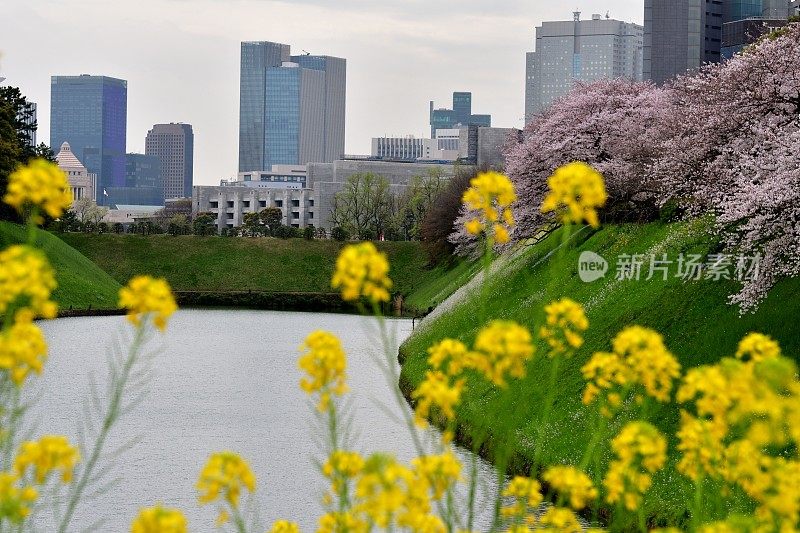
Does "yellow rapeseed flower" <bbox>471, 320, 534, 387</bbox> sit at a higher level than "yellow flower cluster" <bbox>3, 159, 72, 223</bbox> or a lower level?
lower

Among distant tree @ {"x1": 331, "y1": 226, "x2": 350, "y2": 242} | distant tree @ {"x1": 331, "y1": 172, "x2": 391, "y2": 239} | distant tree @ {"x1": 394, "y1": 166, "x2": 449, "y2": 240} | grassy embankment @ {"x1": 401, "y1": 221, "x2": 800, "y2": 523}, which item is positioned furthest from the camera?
distant tree @ {"x1": 331, "y1": 172, "x2": 391, "y2": 239}

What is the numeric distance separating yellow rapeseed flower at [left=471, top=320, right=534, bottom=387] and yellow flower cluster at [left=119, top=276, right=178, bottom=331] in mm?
1623

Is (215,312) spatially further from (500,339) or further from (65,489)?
(500,339)

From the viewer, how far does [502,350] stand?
6535 millimetres

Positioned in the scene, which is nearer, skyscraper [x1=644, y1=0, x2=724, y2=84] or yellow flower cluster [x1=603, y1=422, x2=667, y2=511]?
yellow flower cluster [x1=603, y1=422, x2=667, y2=511]

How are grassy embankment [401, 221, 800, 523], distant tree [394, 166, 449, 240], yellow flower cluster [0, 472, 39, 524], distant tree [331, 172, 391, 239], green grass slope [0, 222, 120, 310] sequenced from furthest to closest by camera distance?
distant tree [331, 172, 391, 239], distant tree [394, 166, 449, 240], green grass slope [0, 222, 120, 310], grassy embankment [401, 221, 800, 523], yellow flower cluster [0, 472, 39, 524]

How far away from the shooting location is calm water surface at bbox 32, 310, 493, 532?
22.9 m

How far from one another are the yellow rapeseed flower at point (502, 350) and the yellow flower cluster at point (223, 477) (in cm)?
138

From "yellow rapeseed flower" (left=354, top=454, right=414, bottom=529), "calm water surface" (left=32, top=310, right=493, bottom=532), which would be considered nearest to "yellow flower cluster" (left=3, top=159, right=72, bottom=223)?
"yellow rapeseed flower" (left=354, top=454, right=414, bottom=529)

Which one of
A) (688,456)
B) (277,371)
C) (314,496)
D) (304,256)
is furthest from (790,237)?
(304,256)

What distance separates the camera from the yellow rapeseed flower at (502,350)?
6.51 meters

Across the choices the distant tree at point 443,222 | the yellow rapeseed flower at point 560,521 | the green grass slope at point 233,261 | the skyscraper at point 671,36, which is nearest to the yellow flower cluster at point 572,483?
the yellow rapeseed flower at point 560,521

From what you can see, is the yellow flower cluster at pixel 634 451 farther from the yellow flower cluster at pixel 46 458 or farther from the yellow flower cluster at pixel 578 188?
the yellow flower cluster at pixel 46 458

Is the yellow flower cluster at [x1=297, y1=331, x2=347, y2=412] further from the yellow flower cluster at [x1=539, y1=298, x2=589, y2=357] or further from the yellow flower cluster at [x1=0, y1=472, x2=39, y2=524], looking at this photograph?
the yellow flower cluster at [x1=0, y1=472, x2=39, y2=524]
